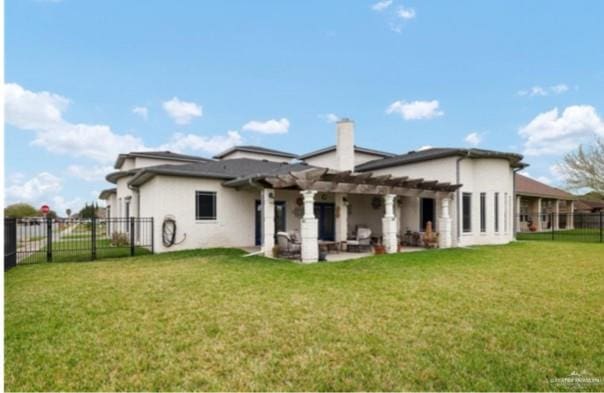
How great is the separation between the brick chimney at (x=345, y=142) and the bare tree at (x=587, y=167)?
16287mm

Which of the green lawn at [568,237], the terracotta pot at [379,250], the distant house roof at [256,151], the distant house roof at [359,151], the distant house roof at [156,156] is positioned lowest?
the green lawn at [568,237]

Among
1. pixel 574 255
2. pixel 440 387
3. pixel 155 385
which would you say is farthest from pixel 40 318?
pixel 574 255

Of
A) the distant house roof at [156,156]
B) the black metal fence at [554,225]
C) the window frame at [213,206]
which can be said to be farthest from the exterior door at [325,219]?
the black metal fence at [554,225]

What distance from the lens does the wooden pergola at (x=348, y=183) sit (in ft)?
32.7

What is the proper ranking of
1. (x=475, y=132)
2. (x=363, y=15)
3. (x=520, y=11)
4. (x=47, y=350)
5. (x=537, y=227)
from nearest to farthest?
(x=47, y=350) → (x=520, y=11) → (x=363, y=15) → (x=475, y=132) → (x=537, y=227)

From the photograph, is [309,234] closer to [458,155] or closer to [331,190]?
[331,190]

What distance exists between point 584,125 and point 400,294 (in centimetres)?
2423

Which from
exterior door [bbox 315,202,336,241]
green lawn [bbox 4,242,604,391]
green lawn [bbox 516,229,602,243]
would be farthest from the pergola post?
green lawn [bbox 4,242,604,391]

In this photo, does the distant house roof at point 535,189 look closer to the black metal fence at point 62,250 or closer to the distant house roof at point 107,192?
the black metal fence at point 62,250

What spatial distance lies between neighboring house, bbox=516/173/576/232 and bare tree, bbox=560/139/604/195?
2.64m

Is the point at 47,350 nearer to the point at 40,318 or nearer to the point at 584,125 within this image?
the point at 40,318

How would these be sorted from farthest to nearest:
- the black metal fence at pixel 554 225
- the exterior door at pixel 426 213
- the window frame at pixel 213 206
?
the black metal fence at pixel 554 225, the exterior door at pixel 426 213, the window frame at pixel 213 206

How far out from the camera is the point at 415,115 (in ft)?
74.8

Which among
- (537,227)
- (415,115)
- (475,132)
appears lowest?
(537,227)
